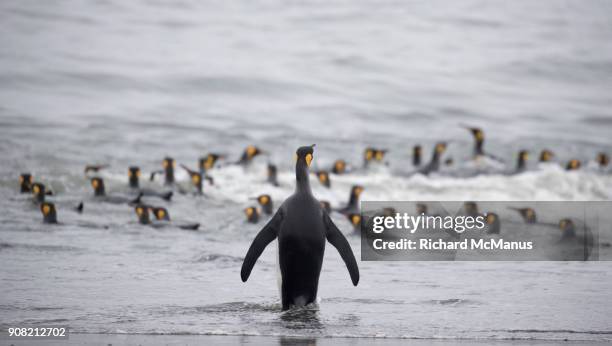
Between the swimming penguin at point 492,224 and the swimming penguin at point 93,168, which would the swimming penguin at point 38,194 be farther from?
the swimming penguin at point 492,224

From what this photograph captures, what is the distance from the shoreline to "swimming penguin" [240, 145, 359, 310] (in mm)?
801

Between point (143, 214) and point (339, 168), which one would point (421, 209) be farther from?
point (339, 168)

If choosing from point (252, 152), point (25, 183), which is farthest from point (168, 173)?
point (25, 183)

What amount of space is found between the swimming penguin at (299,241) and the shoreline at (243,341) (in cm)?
80

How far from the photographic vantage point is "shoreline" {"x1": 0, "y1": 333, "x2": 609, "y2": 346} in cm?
492

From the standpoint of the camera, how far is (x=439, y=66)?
26.3m

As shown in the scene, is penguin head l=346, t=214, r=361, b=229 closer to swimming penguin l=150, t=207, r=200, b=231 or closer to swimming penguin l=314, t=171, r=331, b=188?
swimming penguin l=150, t=207, r=200, b=231

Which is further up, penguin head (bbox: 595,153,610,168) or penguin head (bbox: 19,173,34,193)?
penguin head (bbox: 19,173,34,193)

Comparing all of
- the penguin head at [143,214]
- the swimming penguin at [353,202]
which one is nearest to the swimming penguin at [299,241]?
the penguin head at [143,214]

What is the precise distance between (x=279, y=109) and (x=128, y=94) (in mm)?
3077

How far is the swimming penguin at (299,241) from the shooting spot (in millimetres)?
5820

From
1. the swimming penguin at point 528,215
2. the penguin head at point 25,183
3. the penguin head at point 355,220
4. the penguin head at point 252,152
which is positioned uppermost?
the penguin head at point 252,152

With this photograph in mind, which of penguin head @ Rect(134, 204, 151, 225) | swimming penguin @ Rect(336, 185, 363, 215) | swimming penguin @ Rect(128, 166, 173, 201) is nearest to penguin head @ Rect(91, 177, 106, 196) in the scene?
swimming penguin @ Rect(128, 166, 173, 201)

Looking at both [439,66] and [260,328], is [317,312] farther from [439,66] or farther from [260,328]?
[439,66]
